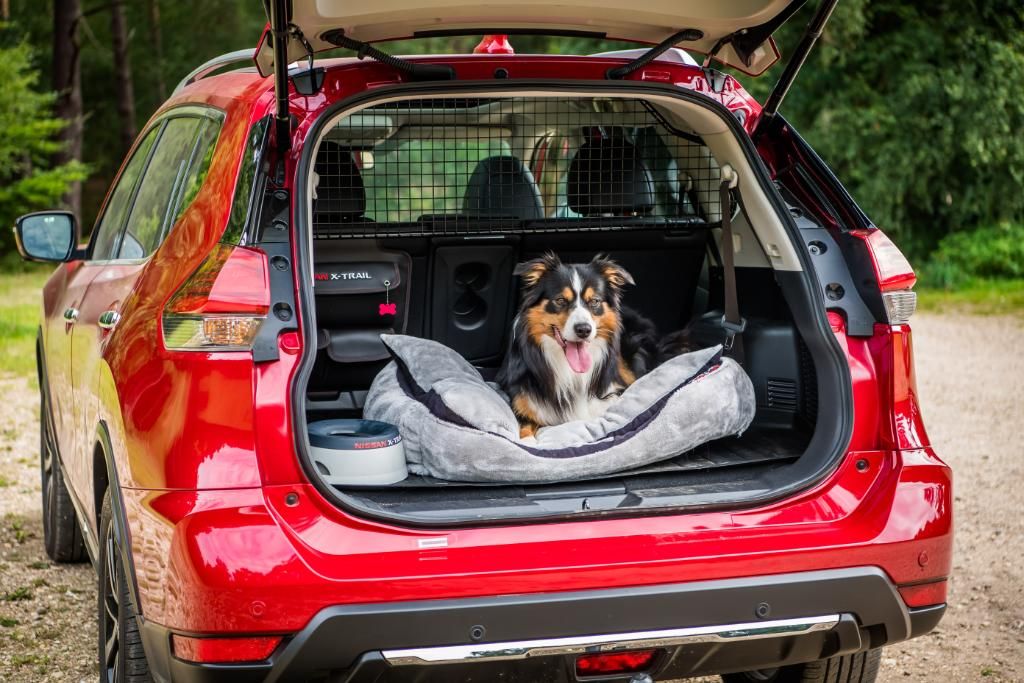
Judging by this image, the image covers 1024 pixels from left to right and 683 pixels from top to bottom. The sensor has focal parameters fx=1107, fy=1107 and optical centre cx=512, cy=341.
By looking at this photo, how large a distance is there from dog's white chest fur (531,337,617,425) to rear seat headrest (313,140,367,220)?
0.94 m

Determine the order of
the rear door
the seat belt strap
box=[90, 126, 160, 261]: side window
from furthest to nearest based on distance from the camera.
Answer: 1. box=[90, 126, 160, 261]: side window
2. the seat belt strap
3. the rear door

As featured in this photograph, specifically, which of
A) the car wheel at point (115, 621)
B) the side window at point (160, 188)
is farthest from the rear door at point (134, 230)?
the car wheel at point (115, 621)

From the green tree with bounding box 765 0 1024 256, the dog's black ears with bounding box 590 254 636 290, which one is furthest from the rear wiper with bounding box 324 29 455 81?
the green tree with bounding box 765 0 1024 256

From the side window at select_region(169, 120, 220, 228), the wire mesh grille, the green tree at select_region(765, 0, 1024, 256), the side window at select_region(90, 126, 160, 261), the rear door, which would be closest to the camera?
the side window at select_region(169, 120, 220, 228)

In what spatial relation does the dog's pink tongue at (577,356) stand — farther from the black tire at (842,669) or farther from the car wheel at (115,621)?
the car wheel at (115,621)

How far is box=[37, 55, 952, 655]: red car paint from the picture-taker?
7.84ft

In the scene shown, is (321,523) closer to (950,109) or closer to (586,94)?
(586,94)

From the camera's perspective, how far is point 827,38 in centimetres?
1580

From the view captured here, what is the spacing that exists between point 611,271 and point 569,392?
0.51 metres

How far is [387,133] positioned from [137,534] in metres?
2.11

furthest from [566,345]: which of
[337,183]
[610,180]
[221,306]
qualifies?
[221,306]

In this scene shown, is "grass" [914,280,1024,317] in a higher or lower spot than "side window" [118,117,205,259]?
lower

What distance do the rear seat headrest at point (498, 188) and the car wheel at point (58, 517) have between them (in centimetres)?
211

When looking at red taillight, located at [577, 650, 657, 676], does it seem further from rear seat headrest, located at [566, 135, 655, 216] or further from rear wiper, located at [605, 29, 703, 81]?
rear seat headrest, located at [566, 135, 655, 216]
